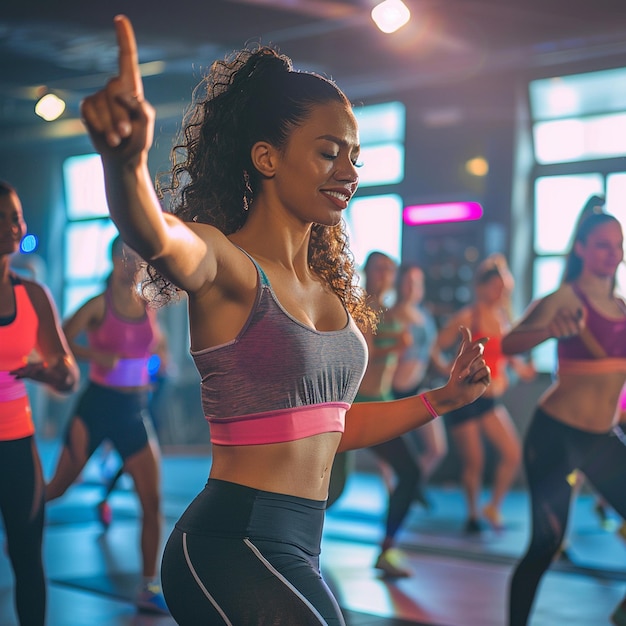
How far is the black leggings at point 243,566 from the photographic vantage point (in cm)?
146

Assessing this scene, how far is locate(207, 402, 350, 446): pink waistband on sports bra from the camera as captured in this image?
5.02 ft

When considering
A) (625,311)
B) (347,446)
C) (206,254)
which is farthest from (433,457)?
(206,254)

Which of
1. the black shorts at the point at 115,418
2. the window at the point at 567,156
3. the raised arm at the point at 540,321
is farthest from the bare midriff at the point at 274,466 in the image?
the window at the point at 567,156

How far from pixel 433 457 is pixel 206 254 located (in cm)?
532

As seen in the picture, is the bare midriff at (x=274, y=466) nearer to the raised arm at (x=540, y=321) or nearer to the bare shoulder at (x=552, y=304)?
the raised arm at (x=540, y=321)

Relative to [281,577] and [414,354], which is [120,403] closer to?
[414,354]

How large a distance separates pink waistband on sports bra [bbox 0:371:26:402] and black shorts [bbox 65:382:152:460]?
1.20 metres

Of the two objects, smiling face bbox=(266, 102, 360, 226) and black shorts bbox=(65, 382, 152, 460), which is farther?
black shorts bbox=(65, 382, 152, 460)

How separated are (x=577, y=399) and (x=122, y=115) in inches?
100.0

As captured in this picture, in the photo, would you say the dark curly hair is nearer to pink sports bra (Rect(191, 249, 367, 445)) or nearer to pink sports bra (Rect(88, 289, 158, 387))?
pink sports bra (Rect(191, 249, 367, 445))

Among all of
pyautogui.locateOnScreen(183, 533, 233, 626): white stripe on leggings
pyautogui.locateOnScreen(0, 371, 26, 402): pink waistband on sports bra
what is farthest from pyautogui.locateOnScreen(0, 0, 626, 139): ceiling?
pyautogui.locateOnScreen(183, 533, 233, 626): white stripe on leggings

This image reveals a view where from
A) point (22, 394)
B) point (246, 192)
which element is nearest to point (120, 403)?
point (22, 394)

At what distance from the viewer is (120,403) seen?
4477 mm

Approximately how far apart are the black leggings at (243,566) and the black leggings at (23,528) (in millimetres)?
1521
